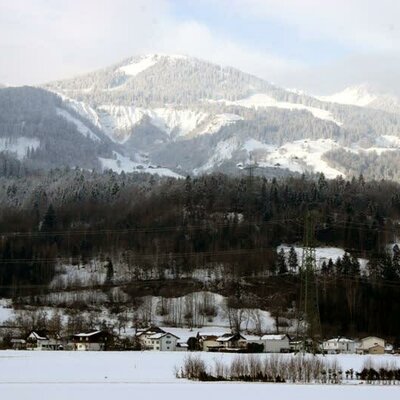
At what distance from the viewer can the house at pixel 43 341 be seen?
101744 millimetres

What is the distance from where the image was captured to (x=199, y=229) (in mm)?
169000

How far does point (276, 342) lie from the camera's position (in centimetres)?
10669

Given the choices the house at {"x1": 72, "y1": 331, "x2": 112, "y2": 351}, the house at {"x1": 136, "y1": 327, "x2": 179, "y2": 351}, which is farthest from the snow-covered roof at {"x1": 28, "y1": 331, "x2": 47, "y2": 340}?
the house at {"x1": 136, "y1": 327, "x2": 179, "y2": 351}

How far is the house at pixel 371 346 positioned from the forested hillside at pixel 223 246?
52.2 ft

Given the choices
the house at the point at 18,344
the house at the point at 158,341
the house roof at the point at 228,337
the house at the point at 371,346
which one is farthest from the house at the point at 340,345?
the house at the point at 18,344

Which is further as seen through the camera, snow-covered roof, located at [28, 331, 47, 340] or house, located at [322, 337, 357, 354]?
house, located at [322, 337, 357, 354]

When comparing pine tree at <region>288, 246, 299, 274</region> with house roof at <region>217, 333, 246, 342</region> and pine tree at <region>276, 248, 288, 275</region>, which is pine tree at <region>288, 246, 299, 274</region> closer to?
pine tree at <region>276, 248, 288, 275</region>

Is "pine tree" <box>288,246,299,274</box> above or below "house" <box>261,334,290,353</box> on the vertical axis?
above

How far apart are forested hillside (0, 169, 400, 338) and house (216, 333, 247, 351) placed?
20.1 meters

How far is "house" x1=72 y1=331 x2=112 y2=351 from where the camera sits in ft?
338

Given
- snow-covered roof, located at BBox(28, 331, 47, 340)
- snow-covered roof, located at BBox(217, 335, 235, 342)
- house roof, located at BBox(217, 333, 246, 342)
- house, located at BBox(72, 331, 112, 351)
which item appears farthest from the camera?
house roof, located at BBox(217, 333, 246, 342)

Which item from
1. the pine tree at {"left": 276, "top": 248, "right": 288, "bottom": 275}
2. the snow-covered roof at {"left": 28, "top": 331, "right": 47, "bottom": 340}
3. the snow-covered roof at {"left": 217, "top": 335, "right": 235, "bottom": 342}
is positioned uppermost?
the pine tree at {"left": 276, "top": 248, "right": 288, "bottom": 275}

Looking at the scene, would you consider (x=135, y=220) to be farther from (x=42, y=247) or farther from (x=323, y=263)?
(x=323, y=263)

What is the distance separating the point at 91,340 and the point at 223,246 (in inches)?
2383
